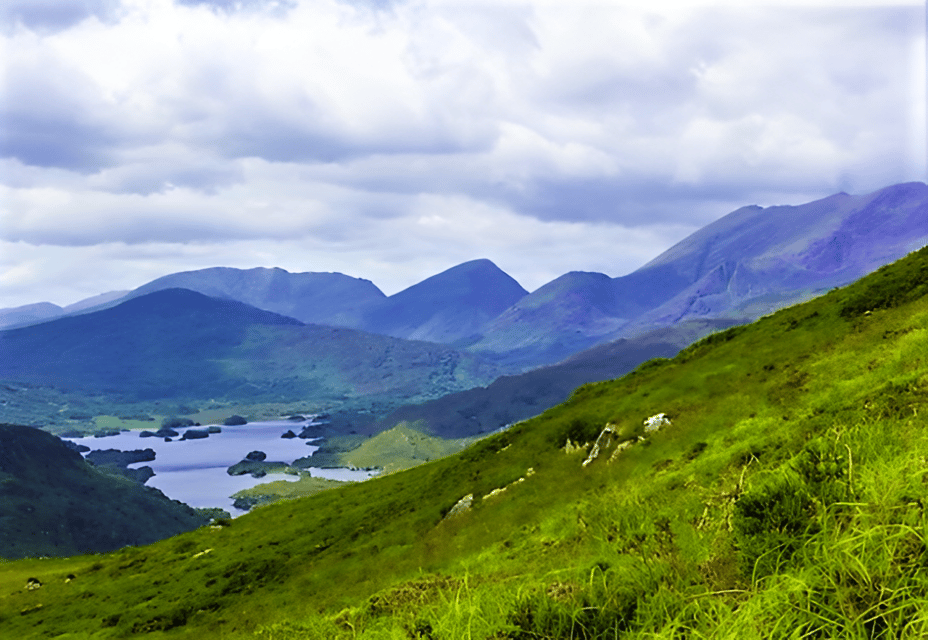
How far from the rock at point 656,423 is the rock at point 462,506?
13862mm

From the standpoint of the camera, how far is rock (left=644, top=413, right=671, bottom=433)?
38.1 meters

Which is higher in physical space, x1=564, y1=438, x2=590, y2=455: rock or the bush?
the bush

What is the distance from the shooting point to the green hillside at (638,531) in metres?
7.30

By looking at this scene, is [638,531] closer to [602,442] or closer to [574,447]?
[602,442]

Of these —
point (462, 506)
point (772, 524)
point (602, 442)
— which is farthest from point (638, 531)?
point (462, 506)

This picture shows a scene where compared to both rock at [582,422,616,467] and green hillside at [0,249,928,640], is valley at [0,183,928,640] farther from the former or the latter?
rock at [582,422,616,467]

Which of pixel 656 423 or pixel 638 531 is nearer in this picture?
pixel 638 531

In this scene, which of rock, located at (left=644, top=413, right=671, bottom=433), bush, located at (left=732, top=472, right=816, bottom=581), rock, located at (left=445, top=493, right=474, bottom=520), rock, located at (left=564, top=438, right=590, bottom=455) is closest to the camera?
bush, located at (left=732, top=472, right=816, bottom=581)

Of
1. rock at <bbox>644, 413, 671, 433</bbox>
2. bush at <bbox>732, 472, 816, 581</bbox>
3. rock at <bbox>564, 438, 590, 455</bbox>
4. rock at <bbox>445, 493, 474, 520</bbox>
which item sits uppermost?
bush at <bbox>732, 472, 816, 581</bbox>

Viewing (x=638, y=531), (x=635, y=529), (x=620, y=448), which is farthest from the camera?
(x=620, y=448)

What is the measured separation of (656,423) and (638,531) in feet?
101

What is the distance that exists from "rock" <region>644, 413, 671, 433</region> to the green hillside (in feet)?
1.79

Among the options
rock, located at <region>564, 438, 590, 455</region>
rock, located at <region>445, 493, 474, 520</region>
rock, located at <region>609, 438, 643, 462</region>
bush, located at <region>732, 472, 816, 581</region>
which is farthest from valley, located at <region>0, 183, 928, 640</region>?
rock, located at <region>609, 438, 643, 462</region>

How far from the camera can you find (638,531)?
31.3 feet
